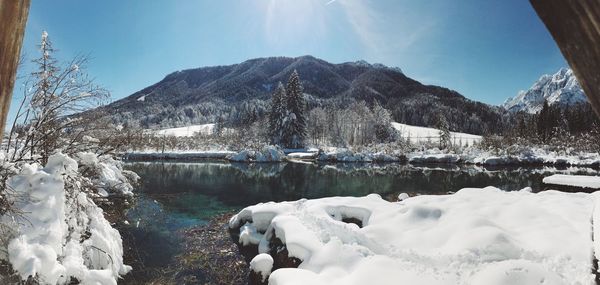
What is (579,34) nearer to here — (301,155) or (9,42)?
(9,42)

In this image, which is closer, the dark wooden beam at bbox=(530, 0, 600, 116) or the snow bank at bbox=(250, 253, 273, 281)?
the dark wooden beam at bbox=(530, 0, 600, 116)

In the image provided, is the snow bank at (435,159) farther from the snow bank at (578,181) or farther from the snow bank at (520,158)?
the snow bank at (578,181)

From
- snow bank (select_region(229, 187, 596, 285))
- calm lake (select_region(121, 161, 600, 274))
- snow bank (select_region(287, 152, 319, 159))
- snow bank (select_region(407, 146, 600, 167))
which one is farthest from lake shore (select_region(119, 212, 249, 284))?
snow bank (select_region(287, 152, 319, 159))

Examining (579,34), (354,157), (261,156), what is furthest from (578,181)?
(261,156)

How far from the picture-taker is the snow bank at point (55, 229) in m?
4.50

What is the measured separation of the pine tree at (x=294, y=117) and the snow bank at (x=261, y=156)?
29.7 ft

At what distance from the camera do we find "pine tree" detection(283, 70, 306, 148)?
61156mm

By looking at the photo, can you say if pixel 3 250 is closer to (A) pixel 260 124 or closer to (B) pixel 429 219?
(B) pixel 429 219

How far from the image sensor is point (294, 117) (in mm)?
61031

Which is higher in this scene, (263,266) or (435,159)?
(435,159)

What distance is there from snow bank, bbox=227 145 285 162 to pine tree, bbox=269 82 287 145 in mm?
9159

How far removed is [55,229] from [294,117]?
2224 inches

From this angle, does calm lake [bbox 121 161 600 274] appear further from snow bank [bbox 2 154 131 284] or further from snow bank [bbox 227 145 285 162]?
snow bank [bbox 227 145 285 162]

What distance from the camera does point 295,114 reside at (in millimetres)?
61938
